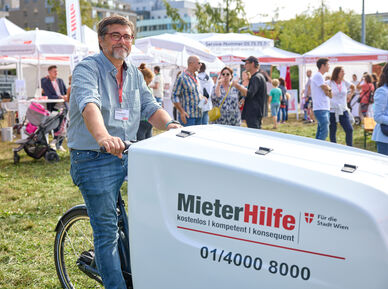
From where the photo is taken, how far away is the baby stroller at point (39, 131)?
9664mm

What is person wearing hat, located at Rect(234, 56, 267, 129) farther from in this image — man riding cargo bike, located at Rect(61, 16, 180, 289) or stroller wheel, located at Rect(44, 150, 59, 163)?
man riding cargo bike, located at Rect(61, 16, 180, 289)

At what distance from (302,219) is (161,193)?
2.07 feet

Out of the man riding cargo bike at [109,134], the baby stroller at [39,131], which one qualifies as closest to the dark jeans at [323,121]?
the baby stroller at [39,131]

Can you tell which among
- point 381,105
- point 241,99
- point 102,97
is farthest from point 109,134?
point 241,99

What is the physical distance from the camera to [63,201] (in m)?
6.56

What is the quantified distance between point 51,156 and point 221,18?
1923cm

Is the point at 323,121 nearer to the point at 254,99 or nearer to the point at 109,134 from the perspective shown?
the point at 254,99

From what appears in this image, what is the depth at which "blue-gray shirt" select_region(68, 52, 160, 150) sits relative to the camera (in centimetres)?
Answer: 266

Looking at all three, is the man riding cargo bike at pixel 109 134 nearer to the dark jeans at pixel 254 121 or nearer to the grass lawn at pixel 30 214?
the grass lawn at pixel 30 214

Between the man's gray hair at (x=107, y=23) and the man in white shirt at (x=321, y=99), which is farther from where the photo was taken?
the man in white shirt at (x=321, y=99)

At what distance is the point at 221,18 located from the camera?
88.8ft

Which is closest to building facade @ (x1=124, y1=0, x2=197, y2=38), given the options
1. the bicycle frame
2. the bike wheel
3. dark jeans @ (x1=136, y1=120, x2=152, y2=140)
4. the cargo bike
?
dark jeans @ (x1=136, y1=120, x2=152, y2=140)

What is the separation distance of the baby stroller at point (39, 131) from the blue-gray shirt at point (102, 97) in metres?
7.13

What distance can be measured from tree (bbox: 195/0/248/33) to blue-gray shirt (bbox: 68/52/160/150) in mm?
24130
